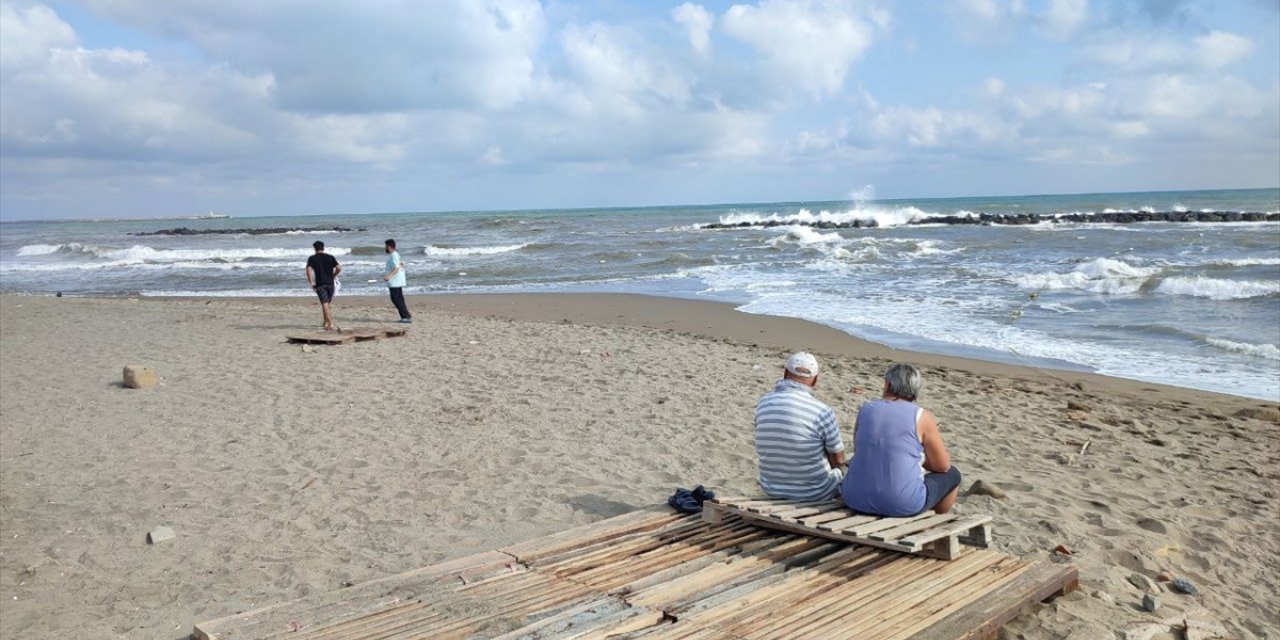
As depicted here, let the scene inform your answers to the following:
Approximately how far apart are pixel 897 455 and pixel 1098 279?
55.2ft

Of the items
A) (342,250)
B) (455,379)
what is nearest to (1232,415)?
(455,379)

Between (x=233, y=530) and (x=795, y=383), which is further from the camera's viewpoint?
(x=233, y=530)

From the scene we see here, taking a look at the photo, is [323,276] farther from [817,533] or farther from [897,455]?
[897,455]

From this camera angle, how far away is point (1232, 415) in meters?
8.20

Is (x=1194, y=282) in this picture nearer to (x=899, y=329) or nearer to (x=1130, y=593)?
(x=899, y=329)

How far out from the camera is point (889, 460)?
14.6ft

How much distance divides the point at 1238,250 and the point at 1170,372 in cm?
1994

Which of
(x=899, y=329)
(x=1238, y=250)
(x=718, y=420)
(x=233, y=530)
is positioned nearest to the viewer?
(x=233, y=530)

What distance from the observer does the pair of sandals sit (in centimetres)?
501

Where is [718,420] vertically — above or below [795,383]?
below

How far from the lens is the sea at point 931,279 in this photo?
1204 cm

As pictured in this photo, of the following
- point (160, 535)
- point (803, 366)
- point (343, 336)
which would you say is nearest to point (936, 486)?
point (803, 366)

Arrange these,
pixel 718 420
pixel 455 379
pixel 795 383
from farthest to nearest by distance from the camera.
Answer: pixel 455 379
pixel 718 420
pixel 795 383

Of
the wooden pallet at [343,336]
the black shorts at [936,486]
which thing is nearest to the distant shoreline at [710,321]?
the wooden pallet at [343,336]
